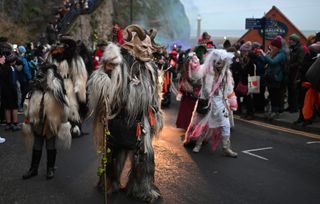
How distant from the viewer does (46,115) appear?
5977 millimetres

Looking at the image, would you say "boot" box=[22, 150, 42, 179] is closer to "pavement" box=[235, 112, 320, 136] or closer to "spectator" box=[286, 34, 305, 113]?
"pavement" box=[235, 112, 320, 136]

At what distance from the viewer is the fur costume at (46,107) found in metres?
5.98

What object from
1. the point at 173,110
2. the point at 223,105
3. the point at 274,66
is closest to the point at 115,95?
the point at 223,105

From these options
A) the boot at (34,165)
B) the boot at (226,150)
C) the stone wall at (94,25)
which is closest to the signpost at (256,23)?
the boot at (226,150)

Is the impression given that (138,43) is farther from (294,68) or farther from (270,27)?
(270,27)

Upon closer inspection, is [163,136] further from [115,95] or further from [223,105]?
[115,95]

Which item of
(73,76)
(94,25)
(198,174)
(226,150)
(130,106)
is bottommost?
(198,174)

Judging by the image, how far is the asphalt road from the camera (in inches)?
215

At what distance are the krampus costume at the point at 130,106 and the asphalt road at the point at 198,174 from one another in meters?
0.35

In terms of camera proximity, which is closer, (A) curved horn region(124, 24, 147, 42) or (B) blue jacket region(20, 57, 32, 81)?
(A) curved horn region(124, 24, 147, 42)

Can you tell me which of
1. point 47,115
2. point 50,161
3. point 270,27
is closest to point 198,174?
point 50,161

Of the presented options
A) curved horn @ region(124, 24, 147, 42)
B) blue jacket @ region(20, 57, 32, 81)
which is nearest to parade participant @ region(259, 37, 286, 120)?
Result: blue jacket @ region(20, 57, 32, 81)

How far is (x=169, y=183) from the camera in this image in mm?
5922

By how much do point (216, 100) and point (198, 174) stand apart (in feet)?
5.28
